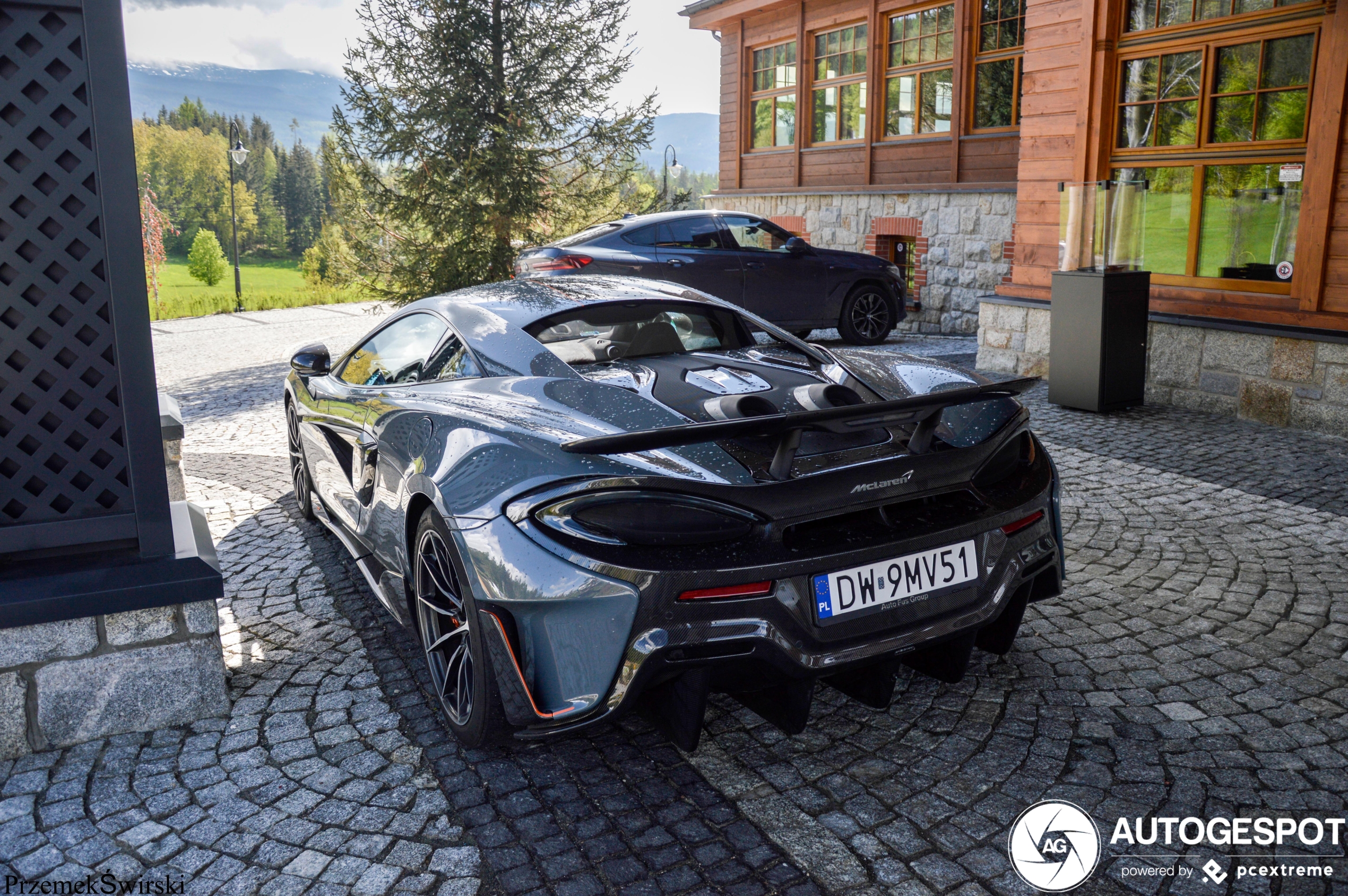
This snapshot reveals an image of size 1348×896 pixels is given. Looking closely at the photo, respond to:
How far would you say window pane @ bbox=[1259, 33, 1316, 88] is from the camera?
24.3ft

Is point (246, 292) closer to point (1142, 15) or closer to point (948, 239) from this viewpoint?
point (948, 239)

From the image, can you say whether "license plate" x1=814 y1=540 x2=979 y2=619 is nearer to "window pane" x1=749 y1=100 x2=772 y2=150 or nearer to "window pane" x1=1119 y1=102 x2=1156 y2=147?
"window pane" x1=1119 y1=102 x2=1156 y2=147

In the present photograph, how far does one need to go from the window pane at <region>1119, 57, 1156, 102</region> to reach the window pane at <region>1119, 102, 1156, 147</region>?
0.08 metres

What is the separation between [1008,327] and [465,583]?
26.4 ft

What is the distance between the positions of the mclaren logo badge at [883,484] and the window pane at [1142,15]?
7483mm

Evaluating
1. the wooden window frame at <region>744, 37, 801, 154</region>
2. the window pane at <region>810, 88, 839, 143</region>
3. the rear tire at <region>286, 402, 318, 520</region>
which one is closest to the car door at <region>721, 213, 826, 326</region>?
the window pane at <region>810, 88, 839, 143</region>

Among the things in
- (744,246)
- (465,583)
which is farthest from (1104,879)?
(744,246)

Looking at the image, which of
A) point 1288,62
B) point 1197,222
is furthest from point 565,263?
point 1288,62

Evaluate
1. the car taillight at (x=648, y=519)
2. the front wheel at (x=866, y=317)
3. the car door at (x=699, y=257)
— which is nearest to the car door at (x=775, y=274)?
the car door at (x=699, y=257)

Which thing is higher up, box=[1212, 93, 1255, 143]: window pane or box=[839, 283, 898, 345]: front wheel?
box=[1212, 93, 1255, 143]: window pane

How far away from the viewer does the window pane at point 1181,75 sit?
8188 millimetres

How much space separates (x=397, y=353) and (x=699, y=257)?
7.84m

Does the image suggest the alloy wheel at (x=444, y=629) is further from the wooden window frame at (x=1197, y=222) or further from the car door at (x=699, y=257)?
the car door at (x=699, y=257)

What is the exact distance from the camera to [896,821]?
261cm
